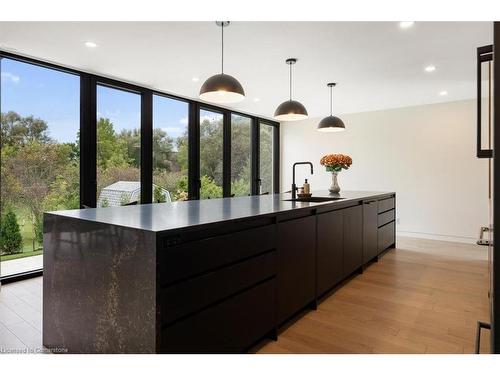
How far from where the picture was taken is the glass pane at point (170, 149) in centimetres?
500

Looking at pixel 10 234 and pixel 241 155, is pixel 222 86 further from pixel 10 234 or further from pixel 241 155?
pixel 241 155

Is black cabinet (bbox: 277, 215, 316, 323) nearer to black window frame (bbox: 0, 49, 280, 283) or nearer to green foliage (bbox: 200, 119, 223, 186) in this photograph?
black window frame (bbox: 0, 49, 280, 283)

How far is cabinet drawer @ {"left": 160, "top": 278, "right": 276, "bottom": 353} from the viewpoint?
1459mm

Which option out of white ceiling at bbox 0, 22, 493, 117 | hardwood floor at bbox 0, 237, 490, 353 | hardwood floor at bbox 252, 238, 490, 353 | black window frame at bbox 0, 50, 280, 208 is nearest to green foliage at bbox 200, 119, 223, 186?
black window frame at bbox 0, 50, 280, 208

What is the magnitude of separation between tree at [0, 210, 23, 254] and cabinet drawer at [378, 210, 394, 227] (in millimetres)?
4346

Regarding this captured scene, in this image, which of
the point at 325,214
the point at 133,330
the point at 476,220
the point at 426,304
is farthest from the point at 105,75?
the point at 476,220

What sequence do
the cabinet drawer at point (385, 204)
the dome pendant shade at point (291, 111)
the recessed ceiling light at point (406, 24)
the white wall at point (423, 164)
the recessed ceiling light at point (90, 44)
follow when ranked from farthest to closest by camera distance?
the white wall at point (423, 164) < the cabinet drawer at point (385, 204) < the dome pendant shade at point (291, 111) < the recessed ceiling light at point (90, 44) < the recessed ceiling light at point (406, 24)

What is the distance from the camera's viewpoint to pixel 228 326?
1.71 m

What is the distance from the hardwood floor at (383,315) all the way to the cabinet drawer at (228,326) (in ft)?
0.62

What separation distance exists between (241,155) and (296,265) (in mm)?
4626

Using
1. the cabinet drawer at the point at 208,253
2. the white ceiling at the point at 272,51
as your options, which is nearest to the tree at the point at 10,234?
the white ceiling at the point at 272,51

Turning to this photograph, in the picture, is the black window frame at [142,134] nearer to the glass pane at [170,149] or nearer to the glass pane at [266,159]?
the glass pane at [170,149]

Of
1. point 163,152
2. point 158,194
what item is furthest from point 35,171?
point 163,152
